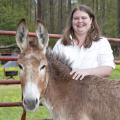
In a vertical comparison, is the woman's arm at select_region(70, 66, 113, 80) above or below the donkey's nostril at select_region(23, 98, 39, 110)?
above

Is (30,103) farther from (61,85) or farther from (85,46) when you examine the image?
(85,46)

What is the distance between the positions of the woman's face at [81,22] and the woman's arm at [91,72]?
529 mm

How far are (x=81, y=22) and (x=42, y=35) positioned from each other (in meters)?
0.86

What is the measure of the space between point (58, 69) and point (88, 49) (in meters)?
0.61

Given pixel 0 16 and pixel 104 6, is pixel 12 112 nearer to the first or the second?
pixel 0 16

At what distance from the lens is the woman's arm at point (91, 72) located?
540 centimetres

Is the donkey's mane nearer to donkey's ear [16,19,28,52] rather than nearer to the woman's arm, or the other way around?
the woman's arm

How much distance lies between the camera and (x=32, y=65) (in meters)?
4.96

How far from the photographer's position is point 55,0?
2386 inches

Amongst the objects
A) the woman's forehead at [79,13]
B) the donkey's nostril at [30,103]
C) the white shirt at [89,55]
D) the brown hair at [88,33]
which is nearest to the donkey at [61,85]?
the donkey's nostril at [30,103]

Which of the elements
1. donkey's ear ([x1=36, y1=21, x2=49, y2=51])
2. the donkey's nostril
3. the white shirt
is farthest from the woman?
the donkey's nostril

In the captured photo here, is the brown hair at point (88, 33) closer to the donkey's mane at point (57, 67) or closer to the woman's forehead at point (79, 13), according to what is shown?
the woman's forehead at point (79, 13)

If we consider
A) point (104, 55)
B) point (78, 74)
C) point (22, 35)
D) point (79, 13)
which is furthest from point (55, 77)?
point (79, 13)

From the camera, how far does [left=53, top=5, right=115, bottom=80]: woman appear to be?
5852 millimetres
